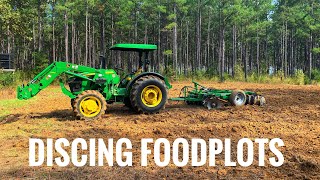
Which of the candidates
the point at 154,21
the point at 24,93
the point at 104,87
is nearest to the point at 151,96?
the point at 104,87

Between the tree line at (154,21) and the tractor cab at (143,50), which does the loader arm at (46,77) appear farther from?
the tree line at (154,21)

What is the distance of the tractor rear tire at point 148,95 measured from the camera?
9586mm

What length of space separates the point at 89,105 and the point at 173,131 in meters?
2.83

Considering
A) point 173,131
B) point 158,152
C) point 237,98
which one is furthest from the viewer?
point 237,98

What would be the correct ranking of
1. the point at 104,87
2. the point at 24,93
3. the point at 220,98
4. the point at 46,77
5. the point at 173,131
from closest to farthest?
the point at 173,131
the point at 24,93
the point at 46,77
the point at 104,87
the point at 220,98

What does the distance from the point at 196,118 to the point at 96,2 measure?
103ft

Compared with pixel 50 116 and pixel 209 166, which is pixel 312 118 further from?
pixel 50 116

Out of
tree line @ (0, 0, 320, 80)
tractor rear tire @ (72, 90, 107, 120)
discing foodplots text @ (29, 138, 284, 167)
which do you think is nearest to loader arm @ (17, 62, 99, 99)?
tractor rear tire @ (72, 90, 107, 120)

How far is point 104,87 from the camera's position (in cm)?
974

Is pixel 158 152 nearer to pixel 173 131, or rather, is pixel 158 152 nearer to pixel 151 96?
pixel 173 131

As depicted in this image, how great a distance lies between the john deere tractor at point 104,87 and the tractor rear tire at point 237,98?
2363 millimetres

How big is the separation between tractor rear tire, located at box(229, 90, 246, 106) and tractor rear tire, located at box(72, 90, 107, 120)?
435 cm

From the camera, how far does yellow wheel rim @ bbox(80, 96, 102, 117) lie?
9.01 m

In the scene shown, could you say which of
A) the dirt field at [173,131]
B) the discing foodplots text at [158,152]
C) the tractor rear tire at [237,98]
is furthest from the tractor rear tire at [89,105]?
the tractor rear tire at [237,98]
